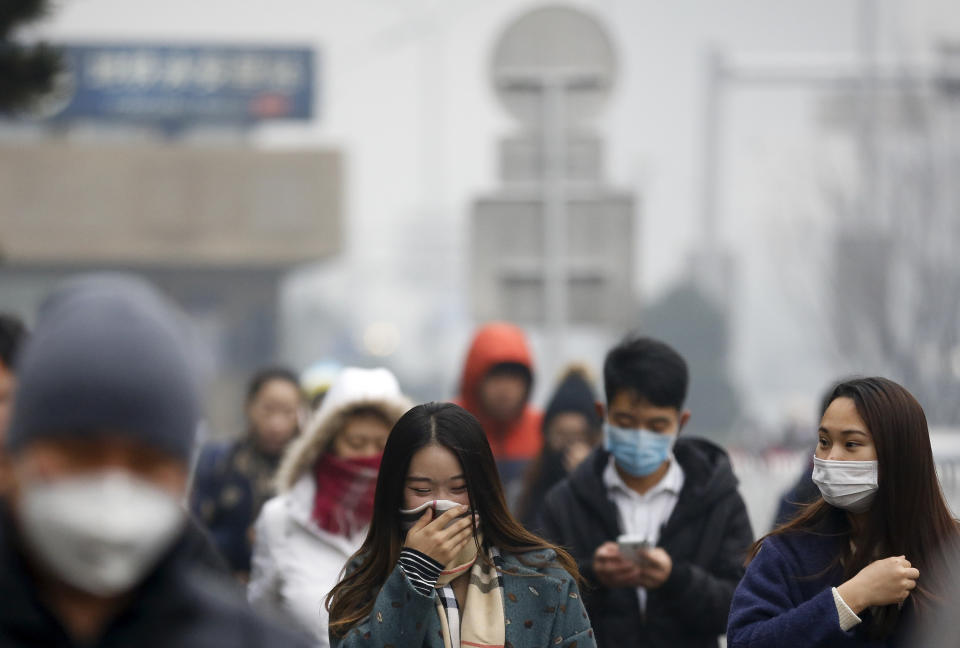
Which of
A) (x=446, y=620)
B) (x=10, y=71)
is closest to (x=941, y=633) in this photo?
(x=446, y=620)

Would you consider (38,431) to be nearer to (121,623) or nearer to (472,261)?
(121,623)

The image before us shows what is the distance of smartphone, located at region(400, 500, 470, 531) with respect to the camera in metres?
3.87

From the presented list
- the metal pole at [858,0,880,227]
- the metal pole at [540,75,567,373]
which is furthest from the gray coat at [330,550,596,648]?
the metal pole at [858,0,880,227]

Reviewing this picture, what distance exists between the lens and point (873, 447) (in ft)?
12.8

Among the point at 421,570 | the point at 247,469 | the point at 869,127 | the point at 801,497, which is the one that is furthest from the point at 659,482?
the point at 869,127

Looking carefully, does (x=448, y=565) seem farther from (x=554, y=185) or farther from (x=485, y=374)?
(x=554, y=185)

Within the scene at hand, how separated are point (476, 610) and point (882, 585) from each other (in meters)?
0.93

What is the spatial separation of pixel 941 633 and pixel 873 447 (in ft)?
2.64

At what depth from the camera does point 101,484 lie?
179 cm

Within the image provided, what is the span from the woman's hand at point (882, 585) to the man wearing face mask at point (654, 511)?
1.23 m

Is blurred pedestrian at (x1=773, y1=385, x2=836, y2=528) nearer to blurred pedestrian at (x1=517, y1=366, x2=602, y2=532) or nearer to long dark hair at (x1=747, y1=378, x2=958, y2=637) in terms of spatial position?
long dark hair at (x1=747, y1=378, x2=958, y2=637)

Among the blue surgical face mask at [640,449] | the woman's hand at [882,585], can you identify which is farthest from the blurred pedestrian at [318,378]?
the woman's hand at [882,585]

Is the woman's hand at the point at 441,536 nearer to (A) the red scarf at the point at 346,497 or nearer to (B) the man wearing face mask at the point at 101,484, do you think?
(A) the red scarf at the point at 346,497

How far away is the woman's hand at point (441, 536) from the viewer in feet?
12.1
